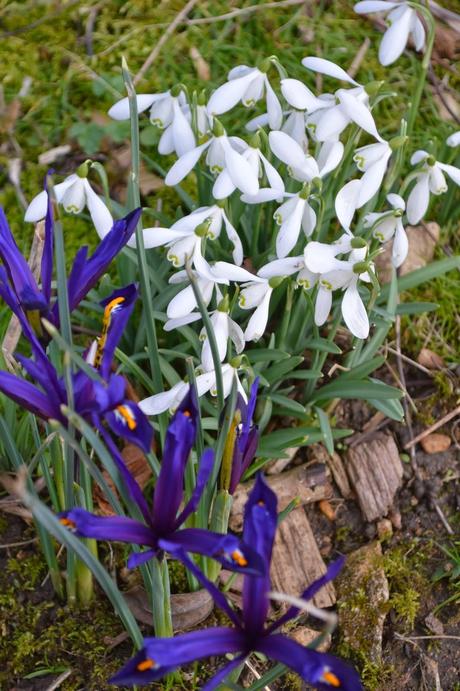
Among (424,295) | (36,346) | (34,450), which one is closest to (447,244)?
(424,295)

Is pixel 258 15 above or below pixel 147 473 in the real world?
above

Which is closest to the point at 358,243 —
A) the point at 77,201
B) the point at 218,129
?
the point at 218,129

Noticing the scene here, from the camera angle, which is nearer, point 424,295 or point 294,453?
point 294,453

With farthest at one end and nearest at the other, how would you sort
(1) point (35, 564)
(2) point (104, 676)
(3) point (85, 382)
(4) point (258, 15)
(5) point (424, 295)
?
(4) point (258, 15) → (5) point (424, 295) → (1) point (35, 564) → (2) point (104, 676) → (3) point (85, 382)

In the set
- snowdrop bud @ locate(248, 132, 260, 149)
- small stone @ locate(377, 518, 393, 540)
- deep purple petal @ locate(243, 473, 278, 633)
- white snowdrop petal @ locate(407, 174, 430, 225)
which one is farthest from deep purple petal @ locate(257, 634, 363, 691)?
white snowdrop petal @ locate(407, 174, 430, 225)

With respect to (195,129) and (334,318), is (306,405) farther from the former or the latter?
(195,129)

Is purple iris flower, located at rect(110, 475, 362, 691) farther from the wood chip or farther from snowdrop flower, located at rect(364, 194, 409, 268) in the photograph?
the wood chip

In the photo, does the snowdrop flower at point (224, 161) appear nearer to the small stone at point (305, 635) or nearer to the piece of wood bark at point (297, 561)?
the piece of wood bark at point (297, 561)
